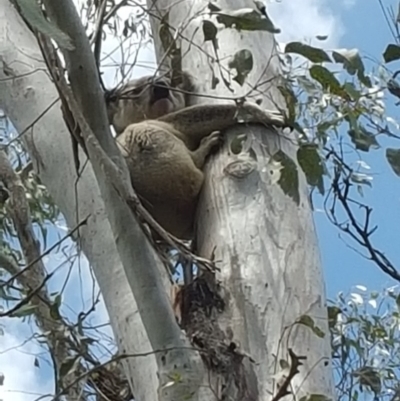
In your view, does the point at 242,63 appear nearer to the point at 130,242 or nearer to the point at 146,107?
the point at 130,242

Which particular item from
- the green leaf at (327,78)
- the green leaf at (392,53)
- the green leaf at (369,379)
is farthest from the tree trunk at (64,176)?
the green leaf at (369,379)

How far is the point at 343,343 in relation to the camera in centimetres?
276

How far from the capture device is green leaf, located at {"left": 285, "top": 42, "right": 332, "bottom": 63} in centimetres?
171

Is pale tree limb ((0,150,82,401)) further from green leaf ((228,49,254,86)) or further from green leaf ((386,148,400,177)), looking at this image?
green leaf ((386,148,400,177))

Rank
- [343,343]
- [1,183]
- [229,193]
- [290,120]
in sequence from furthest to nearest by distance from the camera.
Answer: [1,183], [343,343], [229,193], [290,120]

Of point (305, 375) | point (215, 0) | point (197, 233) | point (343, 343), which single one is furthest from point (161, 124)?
point (305, 375)

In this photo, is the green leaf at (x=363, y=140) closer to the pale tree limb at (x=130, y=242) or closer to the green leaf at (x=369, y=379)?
the pale tree limb at (x=130, y=242)

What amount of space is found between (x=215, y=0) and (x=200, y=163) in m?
0.48

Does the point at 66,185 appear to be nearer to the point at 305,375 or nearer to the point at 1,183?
the point at 305,375

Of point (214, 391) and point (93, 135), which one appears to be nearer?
point (93, 135)

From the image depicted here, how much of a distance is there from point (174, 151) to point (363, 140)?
0.77m

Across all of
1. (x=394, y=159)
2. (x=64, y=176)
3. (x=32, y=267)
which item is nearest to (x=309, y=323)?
(x=394, y=159)

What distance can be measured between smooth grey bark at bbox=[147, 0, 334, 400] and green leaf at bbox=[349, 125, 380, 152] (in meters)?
0.17

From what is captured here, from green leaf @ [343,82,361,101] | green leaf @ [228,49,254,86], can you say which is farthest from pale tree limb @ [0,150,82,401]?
green leaf @ [343,82,361,101]
